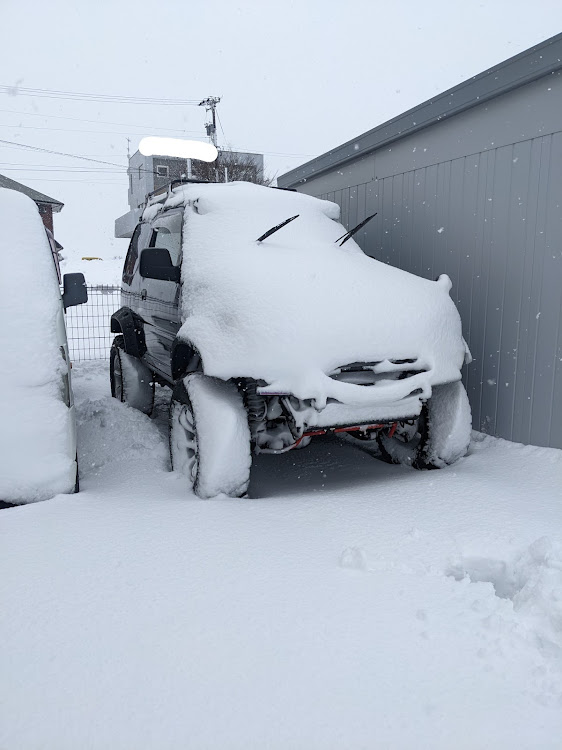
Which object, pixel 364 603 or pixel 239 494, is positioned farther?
pixel 239 494

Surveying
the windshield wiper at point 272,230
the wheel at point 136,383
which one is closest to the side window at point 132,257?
the wheel at point 136,383

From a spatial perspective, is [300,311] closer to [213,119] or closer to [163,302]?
[163,302]

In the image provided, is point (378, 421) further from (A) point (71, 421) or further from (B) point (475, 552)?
(A) point (71, 421)

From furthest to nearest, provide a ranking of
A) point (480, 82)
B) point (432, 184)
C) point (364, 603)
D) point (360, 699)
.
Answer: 1. point (432, 184)
2. point (480, 82)
3. point (364, 603)
4. point (360, 699)

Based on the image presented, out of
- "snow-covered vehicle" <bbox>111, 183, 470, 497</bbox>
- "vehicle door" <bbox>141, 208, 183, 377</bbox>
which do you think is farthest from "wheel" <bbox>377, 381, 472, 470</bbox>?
"vehicle door" <bbox>141, 208, 183, 377</bbox>

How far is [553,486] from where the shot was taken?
145 inches

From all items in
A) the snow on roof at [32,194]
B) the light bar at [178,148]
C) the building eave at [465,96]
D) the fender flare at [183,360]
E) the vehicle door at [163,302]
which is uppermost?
the snow on roof at [32,194]

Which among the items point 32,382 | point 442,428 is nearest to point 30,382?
point 32,382

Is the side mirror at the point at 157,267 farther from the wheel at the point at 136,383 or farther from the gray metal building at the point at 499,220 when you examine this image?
the gray metal building at the point at 499,220

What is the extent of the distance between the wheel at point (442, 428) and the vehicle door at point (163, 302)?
6.07 ft

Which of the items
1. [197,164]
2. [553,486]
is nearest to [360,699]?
[553,486]

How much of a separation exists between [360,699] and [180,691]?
0.58 meters

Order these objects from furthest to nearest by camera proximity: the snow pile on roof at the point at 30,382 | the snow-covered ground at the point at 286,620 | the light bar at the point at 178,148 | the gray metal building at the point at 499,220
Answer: the light bar at the point at 178,148 → the gray metal building at the point at 499,220 → the snow pile on roof at the point at 30,382 → the snow-covered ground at the point at 286,620

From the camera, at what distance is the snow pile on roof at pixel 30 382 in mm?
3264
